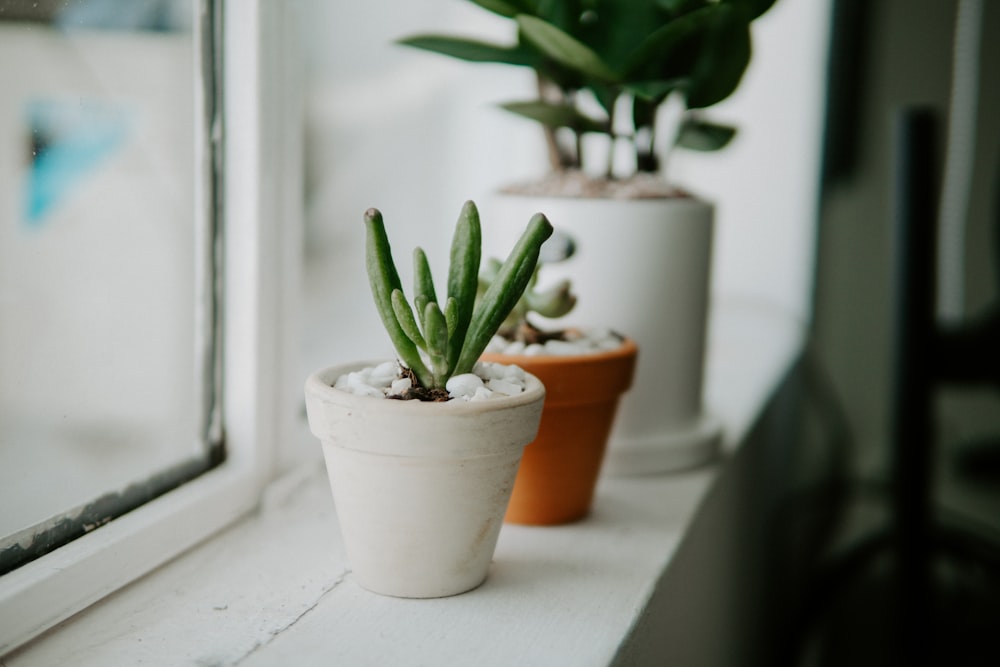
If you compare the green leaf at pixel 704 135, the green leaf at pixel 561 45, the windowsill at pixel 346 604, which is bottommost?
the windowsill at pixel 346 604

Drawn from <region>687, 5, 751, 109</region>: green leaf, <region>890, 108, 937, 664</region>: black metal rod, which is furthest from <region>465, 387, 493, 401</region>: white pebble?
<region>890, 108, 937, 664</region>: black metal rod

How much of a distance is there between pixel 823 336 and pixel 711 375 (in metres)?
0.77

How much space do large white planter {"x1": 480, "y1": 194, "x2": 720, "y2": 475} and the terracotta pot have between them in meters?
0.09

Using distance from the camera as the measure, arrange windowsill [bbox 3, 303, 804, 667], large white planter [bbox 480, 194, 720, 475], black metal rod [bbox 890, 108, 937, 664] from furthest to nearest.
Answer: black metal rod [bbox 890, 108, 937, 664], large white planter [bbox 480, 194, 720, 475], windowsill [bbox 3, 303, 804, 667]

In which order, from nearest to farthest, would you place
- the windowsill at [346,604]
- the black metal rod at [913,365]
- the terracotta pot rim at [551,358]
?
the windowsill at [346,604] < the terracotta pot rim at [551,358] < the black metal rod at [913,365]

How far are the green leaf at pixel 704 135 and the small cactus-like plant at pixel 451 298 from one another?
305mm

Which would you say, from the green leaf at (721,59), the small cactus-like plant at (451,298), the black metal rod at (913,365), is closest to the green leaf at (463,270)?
the small cactus-like plant at (451,298)

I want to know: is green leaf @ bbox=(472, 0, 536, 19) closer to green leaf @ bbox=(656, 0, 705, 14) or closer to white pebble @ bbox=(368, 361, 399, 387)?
green leaf @ bbox=(656, 0, 705, 14)

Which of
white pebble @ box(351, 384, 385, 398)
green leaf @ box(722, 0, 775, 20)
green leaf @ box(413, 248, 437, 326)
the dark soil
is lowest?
the dark soil

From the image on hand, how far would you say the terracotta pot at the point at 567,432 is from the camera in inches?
20.6

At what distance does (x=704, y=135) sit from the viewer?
68 centimetres

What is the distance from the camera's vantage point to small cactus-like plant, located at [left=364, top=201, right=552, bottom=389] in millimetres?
409

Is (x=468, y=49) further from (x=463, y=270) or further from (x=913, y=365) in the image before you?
(x=913, y=365)

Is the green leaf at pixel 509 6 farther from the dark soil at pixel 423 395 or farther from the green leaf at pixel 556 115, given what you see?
the dark soil at pixel 423 395
